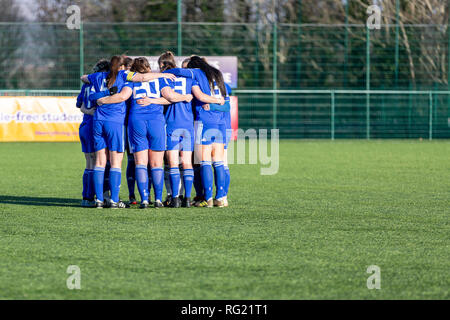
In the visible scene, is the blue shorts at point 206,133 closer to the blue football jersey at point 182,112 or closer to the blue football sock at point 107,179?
the blue football jersey at point 182,112

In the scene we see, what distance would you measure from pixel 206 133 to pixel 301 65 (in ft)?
73.8

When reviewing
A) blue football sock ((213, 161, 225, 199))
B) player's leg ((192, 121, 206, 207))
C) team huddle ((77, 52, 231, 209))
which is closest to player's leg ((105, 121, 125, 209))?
team huddle ((77, 52, 231, 209))

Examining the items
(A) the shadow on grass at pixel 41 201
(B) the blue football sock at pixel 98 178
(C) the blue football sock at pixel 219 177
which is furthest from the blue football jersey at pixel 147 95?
(A) the shadow on grass at pixel 41 201

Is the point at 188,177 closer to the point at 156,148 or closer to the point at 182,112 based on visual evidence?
the point at 156,148

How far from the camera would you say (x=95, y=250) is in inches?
280

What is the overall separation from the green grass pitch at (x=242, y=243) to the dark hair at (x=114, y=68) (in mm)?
1578

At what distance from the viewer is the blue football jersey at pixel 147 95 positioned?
9.77 metres

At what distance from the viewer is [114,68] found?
32.0 ft

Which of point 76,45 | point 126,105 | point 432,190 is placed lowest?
point 432,190

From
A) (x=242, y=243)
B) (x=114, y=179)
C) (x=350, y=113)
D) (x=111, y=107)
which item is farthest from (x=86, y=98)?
(x=350, y=113)
